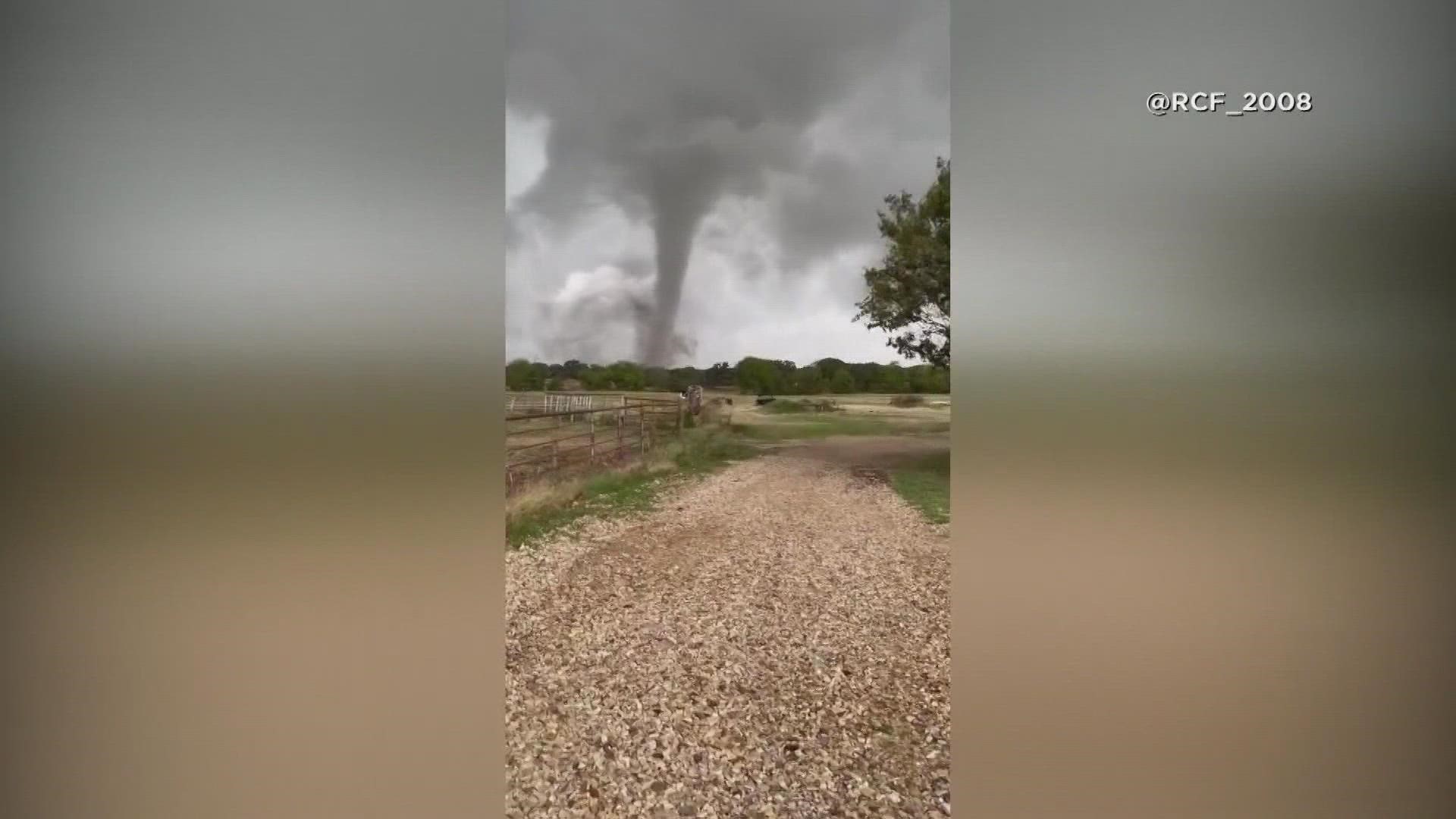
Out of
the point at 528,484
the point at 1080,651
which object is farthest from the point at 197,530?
the point at 1080,651

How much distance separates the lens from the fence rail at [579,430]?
155 cm

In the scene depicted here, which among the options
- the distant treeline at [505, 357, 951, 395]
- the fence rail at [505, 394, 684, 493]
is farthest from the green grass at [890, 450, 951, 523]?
the fence rail at [505, 394, 684, 493]

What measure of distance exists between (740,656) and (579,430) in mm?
634

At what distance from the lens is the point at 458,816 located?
1362 millimetres

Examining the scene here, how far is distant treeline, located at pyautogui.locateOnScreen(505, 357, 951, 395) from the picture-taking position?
1.48 metres

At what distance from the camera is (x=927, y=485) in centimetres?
148

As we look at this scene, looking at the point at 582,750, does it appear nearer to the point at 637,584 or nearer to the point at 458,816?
the point at 458,816

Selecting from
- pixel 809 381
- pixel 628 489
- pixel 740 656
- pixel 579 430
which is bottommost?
pixel 740 656

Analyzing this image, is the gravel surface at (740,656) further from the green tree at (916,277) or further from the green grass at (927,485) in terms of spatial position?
the green tree at (916,277)

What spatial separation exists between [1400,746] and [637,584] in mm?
Result: 1457

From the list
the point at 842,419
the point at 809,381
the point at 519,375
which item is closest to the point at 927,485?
the point at 842,419

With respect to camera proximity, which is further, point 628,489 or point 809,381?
point 628,489

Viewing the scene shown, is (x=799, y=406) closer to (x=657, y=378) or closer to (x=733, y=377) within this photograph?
(x=733, y=377)

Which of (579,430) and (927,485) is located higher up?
(579,430)
